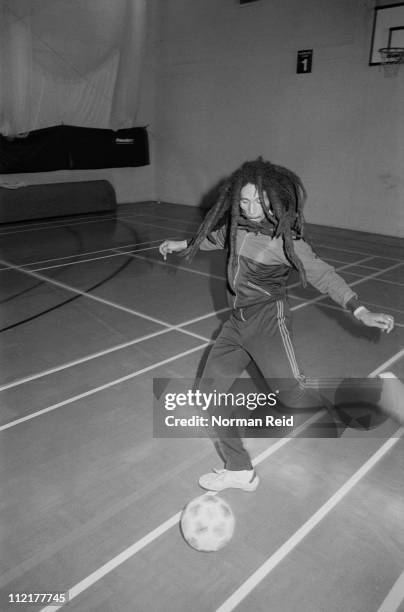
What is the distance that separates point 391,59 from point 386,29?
61 centimetres

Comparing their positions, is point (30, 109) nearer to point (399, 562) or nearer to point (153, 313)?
point (153, 313)

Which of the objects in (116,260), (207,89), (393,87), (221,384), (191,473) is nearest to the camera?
(221,384)

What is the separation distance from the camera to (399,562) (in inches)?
90.0

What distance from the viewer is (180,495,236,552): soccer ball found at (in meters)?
2.26

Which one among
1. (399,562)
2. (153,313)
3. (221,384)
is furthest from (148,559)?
(153,313)

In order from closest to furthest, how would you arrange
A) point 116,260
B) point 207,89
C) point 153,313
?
1. point 153,313
2. point 116,260
3. point 207,89

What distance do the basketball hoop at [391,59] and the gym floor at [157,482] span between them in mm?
6389

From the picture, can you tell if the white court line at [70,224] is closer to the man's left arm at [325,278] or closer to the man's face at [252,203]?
the man's face at [252,203]

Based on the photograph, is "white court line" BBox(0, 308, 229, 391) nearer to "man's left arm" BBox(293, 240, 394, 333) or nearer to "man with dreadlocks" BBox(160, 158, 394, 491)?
"man with dreadlocks" BBox(160, 158, 394, 491)

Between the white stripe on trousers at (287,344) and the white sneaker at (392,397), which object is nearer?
the white stripe on trousers at (287,344)

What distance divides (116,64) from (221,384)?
35.4 ft

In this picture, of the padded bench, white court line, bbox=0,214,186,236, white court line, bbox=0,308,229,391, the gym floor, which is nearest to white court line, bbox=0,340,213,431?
the gym floor

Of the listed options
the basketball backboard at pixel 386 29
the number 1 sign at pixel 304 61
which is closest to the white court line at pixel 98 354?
the basketball backboard at pixel 386 29

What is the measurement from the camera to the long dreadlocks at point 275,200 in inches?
97.6
